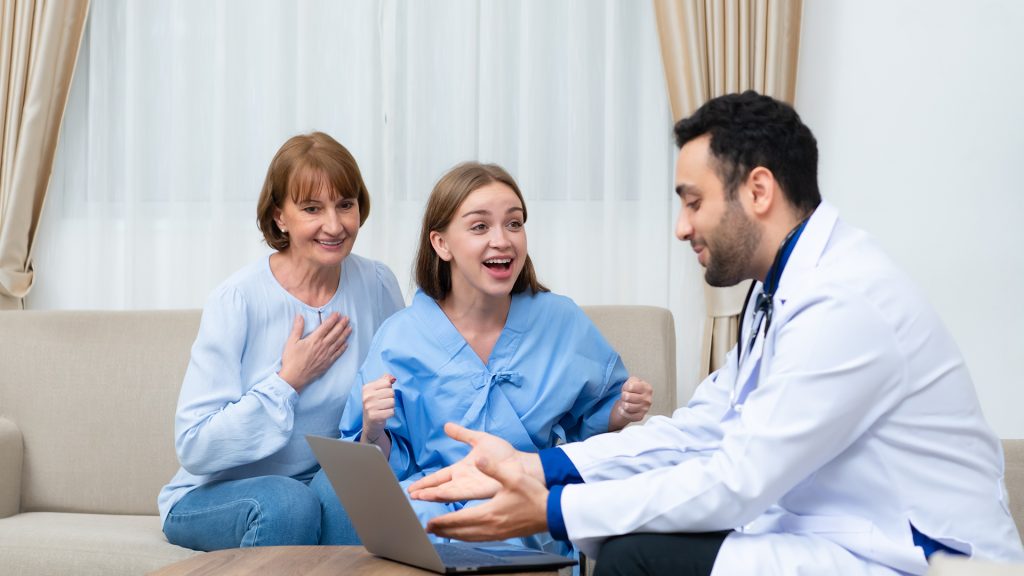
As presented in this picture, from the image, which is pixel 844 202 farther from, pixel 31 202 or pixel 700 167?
pixel 31 202

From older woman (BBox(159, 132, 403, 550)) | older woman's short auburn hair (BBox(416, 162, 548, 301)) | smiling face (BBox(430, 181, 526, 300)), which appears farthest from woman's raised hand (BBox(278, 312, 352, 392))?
smiling face (BBox(430, 181, 526, 300))

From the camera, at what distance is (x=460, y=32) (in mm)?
3215

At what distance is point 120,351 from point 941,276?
2.27 metres

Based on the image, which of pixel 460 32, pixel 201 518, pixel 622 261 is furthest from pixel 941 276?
pixel 201 518

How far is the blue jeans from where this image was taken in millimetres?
2041

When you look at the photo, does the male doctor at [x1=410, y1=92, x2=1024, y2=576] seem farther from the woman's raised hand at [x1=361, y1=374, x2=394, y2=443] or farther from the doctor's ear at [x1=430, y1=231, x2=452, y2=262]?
the doctor's ear at [x1=430, y1=231, x2=452, y2=262]

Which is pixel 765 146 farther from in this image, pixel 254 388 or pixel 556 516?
pixel 254 388

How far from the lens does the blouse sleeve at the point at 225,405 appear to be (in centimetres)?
213

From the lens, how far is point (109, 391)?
8.84 ft

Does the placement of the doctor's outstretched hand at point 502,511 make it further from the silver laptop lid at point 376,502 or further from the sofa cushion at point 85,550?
the sofa cushion at point 85,550

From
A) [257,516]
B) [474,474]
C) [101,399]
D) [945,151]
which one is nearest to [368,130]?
→ [101,399]

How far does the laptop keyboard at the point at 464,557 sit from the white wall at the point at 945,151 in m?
1.86

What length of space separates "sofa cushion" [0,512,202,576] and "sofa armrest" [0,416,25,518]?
0.21 meters

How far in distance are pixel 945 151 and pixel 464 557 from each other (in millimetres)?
2102
